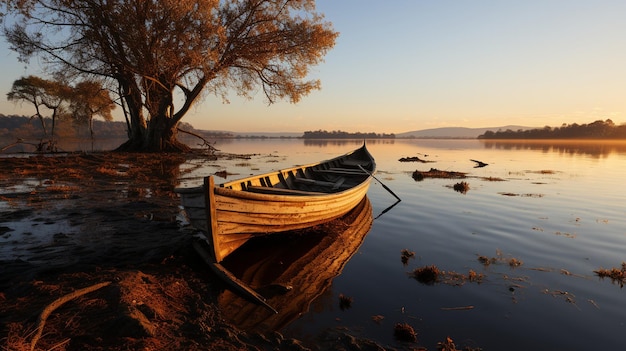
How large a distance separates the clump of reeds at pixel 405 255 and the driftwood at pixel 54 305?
19.8ft

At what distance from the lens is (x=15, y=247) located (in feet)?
21.3

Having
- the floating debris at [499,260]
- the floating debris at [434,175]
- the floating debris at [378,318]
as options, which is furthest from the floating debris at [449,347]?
the floating debris at [434,175]

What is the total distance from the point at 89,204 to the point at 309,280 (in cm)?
890

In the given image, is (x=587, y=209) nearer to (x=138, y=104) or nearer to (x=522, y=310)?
(x=522, y=310)

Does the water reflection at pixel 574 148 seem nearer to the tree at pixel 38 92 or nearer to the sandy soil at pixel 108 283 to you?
the sandy soil at pixel 108 283

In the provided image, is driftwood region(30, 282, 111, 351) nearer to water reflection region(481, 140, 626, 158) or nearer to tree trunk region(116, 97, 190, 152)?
tree trunk region(116, 97, 190, 152)

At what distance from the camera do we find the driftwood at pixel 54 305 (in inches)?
122

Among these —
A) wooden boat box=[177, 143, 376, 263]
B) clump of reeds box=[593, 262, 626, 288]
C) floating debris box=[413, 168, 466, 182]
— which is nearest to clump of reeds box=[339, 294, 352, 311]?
wooden boat box=[177, 143, 376, 263]

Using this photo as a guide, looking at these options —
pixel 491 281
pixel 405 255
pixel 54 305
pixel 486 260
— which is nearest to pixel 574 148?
pixel 486 260

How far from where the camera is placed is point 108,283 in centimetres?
457

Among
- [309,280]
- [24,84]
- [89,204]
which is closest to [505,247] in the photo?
[309,280]

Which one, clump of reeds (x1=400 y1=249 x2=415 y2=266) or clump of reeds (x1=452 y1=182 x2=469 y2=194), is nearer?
clump of reeds (x1=400 y1=249 x2=415 y2=266)

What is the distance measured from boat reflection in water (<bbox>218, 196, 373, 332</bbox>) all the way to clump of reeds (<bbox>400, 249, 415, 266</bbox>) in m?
1.18

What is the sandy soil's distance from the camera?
3463 millimetres
